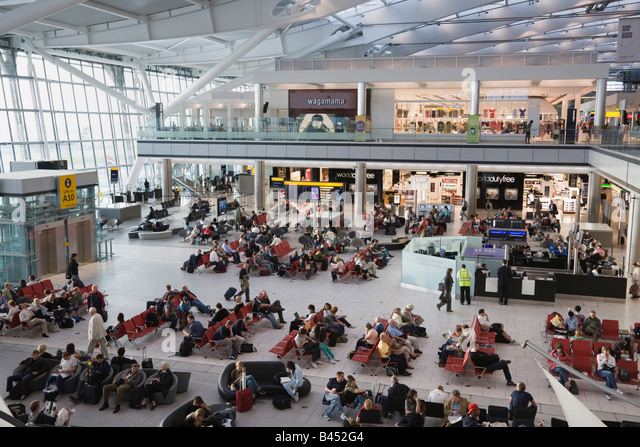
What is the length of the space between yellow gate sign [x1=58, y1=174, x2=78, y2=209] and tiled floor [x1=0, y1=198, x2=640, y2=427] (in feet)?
8.84

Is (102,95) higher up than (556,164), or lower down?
higher up

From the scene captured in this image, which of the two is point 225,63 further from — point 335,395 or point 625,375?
point 625,375

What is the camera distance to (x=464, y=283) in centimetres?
1886

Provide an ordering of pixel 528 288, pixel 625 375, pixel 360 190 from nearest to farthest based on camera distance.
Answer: pixel 625 375 < pixel 528 288 < pixel 360 190

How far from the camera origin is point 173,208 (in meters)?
42.4

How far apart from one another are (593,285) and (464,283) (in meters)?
4.45

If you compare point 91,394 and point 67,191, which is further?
point 67,191

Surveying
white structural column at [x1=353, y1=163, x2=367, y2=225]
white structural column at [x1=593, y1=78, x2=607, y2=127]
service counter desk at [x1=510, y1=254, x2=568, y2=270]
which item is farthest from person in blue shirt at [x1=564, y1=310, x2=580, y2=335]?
white structural column at [x1=593, y1=78, x2=607, y2=127]

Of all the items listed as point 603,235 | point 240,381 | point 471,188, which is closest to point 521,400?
point 240,381

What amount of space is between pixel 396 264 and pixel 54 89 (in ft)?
101

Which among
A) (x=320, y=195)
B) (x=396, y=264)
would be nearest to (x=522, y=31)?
(x=320, y=195)

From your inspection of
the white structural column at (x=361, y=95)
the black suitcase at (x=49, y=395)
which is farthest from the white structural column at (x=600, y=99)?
the black suitcase at (x=49, y=395)

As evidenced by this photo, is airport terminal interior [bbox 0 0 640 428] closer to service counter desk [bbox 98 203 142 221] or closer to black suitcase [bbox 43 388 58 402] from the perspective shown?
black suitcase [bbox 43 388 58 402]

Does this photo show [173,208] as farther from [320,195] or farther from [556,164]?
[556,164]
